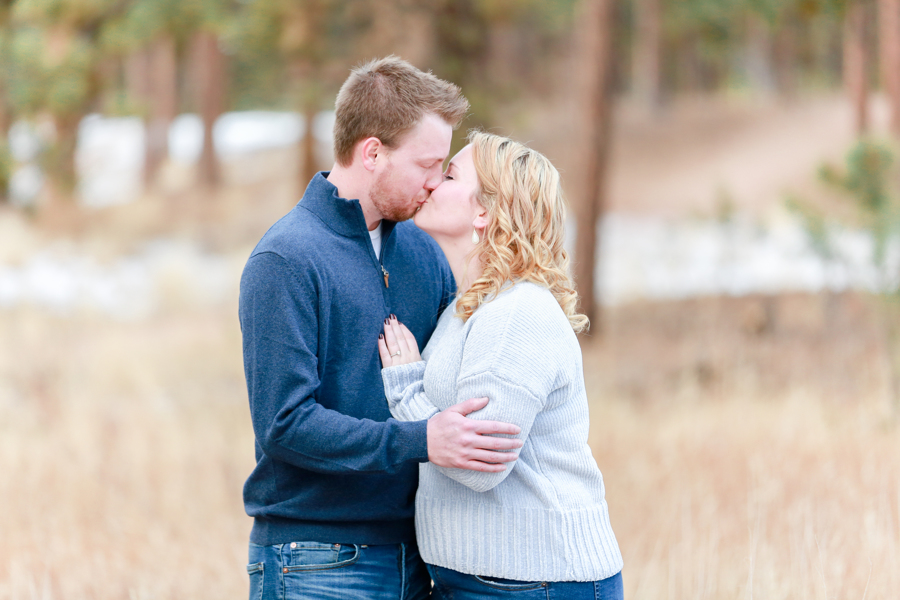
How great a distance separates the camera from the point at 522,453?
221cm

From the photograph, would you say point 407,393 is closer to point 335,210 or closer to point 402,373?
point 402,373

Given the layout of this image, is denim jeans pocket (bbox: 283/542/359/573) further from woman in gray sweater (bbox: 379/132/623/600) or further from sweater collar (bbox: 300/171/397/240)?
sweater collar (bbox: 300/171/397/240)

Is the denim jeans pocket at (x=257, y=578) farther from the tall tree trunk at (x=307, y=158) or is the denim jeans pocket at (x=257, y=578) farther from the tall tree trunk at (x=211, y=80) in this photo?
the tall tree trunk at (x=211, y=80)

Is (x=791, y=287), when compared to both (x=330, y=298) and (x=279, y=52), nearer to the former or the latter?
(x=279, y=52)

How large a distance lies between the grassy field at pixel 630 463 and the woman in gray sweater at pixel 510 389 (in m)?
1.41

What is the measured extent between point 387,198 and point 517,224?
42 centimetres

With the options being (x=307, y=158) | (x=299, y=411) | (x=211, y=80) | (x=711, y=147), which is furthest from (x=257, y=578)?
(x=711, y=147)

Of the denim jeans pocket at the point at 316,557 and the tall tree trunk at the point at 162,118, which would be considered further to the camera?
the tall tree trunk at the point at 162,118

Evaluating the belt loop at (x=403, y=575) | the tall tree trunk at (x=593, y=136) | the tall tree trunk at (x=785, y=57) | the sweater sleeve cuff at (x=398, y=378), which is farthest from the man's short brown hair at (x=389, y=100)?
the tall tree trunk at (x=785, y=57)

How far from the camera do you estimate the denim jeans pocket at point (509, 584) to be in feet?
7.18

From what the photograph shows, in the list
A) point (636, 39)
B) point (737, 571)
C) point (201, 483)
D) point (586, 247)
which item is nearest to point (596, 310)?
point (586, 247)

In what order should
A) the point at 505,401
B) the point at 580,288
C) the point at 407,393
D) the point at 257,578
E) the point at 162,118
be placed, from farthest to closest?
the point at 162,118, the point at 580,288, the point at 257,578, the point at 407,393, the point at 505,401

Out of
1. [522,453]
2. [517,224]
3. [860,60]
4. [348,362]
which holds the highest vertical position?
[860,60]

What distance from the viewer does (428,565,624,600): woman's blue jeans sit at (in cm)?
218
